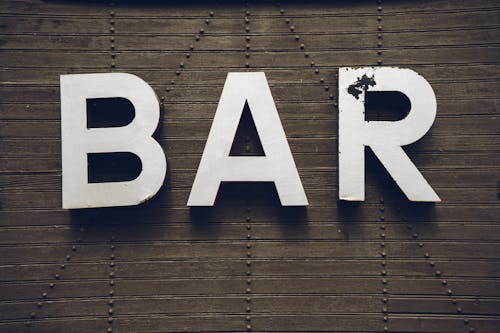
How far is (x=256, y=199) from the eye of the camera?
10.3ft

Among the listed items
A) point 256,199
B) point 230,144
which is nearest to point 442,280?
point 256,199

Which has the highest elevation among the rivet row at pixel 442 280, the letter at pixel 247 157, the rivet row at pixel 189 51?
the rivet row at pixel 189 51

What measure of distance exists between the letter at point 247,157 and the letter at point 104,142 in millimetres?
354

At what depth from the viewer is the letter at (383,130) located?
302 centimetres

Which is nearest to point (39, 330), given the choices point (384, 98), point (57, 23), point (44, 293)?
point (44, 293)

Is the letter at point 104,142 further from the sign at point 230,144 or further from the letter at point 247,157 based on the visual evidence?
the letter at point 247,157

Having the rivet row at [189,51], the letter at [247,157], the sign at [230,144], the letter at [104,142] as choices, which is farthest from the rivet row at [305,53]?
the letter at [104,142]

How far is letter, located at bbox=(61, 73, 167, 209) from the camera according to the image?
9.91 feet

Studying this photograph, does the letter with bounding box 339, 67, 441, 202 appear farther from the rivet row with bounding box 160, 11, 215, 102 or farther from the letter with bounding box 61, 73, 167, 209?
the letter with bounding box 61, 73, 167, 209

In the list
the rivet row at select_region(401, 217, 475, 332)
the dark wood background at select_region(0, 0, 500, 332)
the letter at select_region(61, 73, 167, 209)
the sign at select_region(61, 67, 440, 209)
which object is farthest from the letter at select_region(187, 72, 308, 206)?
the rivet row at select_region(401, 217, 475, 332)

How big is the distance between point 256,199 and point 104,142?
123 cm

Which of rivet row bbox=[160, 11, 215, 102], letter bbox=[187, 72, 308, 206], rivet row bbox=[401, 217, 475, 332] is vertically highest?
rivet row bbox=[160, 11, 215, 102]

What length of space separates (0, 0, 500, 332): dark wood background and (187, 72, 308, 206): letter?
0.40 feet

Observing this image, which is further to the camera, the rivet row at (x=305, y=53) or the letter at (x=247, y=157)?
the rivet row at (x=305, y=53)
